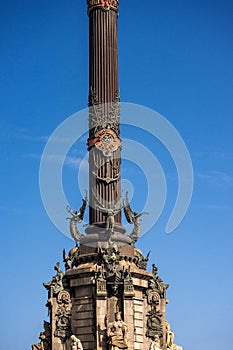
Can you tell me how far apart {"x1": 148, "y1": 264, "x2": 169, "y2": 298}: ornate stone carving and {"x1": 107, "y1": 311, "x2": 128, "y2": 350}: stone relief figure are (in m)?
4.78

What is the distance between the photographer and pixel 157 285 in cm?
5203

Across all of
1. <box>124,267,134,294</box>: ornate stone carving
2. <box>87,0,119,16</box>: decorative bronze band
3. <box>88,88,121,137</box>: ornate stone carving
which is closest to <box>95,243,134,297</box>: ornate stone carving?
<box>124,267,134,294</box>: ornate stone carving

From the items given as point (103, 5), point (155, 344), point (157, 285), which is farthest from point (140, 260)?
point (103, 5)

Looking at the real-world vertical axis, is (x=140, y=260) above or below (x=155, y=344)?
above

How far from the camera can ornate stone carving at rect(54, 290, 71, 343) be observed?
161ft

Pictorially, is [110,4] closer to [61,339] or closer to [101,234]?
[101,234]

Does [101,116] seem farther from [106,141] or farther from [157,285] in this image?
[157,285]

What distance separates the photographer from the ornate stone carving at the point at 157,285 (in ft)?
169

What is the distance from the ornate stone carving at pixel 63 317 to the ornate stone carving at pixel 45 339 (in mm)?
861

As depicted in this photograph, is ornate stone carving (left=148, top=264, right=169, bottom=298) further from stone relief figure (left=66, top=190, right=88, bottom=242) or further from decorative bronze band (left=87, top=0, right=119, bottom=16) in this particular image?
decorative bronze band (left=87, top=0, right=119, bottom=16)

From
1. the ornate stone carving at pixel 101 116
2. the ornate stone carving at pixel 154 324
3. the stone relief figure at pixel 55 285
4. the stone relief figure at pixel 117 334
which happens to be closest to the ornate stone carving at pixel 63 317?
the stone relief figure at pixel 55 285

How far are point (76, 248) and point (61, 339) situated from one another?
19.4 ft

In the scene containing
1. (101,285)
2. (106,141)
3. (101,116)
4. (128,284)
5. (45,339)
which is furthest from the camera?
(101,116)

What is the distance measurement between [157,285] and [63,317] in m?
6.47
